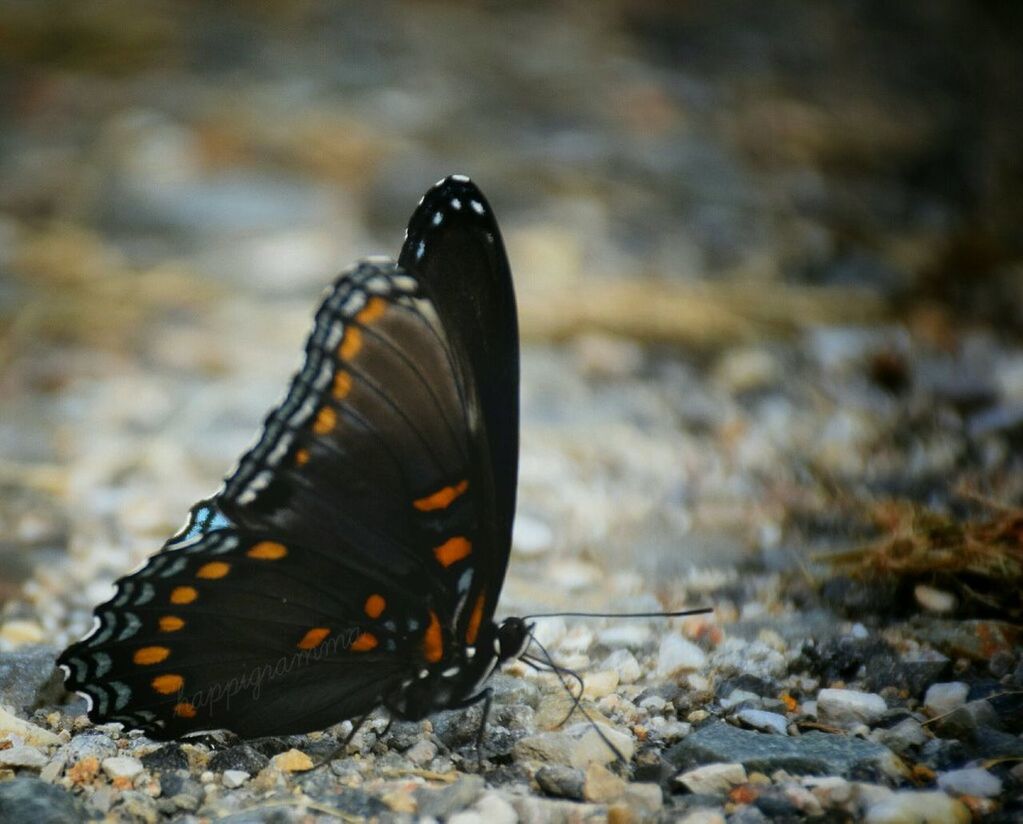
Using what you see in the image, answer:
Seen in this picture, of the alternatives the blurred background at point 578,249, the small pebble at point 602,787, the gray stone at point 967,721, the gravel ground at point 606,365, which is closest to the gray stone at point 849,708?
the gravel ground at point 606,365

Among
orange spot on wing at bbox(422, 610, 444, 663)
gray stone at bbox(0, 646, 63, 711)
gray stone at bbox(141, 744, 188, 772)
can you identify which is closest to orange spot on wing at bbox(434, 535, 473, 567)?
orange spot on wing at bbox(422, 610, 444, 663)

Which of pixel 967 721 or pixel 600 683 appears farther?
pixel 600 683

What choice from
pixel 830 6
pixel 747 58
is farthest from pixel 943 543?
pixel 830 6

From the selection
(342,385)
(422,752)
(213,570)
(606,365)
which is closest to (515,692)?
(422,752)

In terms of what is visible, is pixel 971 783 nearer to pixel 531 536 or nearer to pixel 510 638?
pixel 510 638

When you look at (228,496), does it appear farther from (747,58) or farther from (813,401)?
(747,58)

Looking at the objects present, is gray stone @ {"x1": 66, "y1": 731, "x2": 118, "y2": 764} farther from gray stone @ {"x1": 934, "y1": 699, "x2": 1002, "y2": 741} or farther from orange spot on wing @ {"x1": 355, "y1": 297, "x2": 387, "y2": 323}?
gray stone @ {"x1": 934, "y1": 699, "x2": 1002, "y2": 741}
